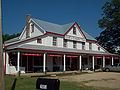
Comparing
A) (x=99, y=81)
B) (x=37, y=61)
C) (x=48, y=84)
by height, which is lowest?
(x=99, y=81)

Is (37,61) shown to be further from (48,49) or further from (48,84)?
(48,84)

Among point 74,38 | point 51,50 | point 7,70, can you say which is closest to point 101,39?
point 74,38

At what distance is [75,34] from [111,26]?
20062mm

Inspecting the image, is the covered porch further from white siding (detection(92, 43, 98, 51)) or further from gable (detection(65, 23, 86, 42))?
white siding (detection(92, 43, 98, 51))

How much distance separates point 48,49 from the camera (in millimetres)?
34125

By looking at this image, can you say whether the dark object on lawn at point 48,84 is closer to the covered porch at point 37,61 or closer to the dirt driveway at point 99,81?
the dirt driveway at point 99,81

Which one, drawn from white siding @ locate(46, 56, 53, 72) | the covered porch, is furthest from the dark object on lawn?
white siding @ locate(46, 56, 53, 72)

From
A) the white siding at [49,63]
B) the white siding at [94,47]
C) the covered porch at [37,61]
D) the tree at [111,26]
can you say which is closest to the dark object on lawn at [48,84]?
the covered porch at [37,61]

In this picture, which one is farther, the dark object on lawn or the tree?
the tree

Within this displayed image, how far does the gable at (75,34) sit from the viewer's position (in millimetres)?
41150

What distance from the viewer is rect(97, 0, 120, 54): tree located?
58.7 metres

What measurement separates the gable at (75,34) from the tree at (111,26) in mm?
16414

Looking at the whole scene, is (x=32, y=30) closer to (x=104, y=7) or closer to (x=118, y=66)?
(x=118, y=66)

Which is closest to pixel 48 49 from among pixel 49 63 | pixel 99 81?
pixel 49 63
